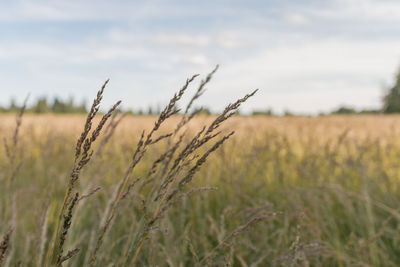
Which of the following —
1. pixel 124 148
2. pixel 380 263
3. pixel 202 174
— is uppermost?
pixel 124 148

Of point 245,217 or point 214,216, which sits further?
point 214,216

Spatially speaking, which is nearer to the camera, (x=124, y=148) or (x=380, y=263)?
(x=380, y=263)

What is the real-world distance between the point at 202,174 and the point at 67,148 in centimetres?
389

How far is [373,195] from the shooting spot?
3.82 metres

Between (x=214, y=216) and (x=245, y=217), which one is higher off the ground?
(x=245, y=217)

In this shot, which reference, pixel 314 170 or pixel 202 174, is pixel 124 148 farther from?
pixel 314 170

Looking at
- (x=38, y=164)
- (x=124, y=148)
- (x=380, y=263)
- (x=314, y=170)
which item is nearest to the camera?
(x=380, y=263)

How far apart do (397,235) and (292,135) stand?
4857mm

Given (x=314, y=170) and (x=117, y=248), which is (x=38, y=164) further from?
(x=314, y=170)

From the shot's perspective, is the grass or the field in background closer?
the grass

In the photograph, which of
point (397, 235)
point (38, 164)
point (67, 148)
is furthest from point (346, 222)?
point (67, 148)

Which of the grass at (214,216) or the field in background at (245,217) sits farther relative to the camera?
the field in background at (245,217)

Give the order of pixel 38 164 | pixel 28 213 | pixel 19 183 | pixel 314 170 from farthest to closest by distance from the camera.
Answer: pixel 38 164 → pixel 19 183 → pixel 314 170 → pixel 28 213

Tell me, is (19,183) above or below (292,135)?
below
